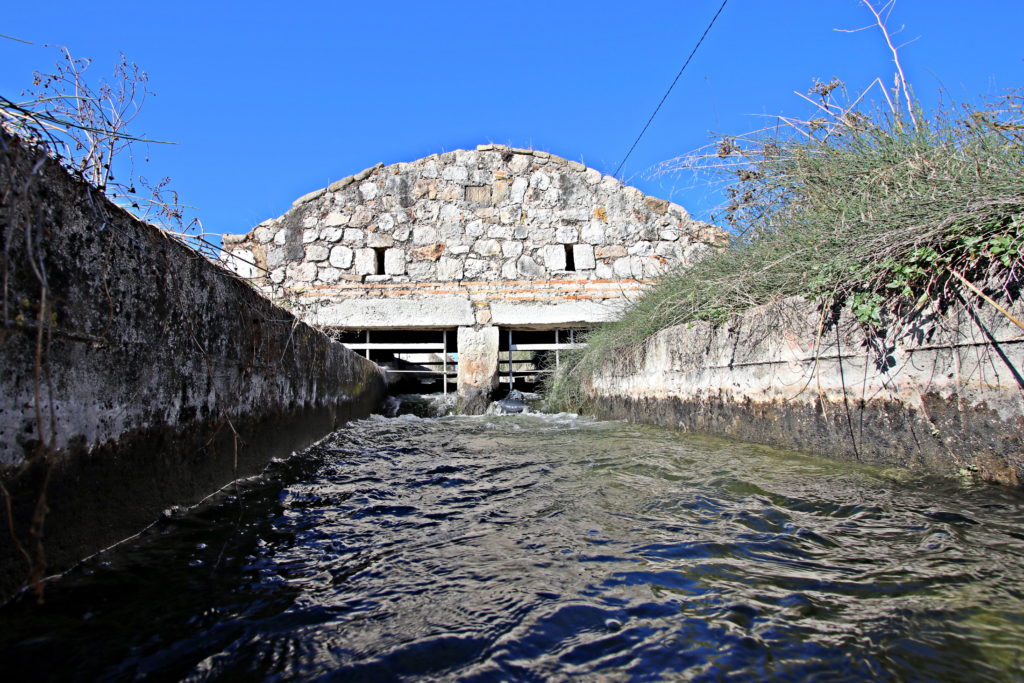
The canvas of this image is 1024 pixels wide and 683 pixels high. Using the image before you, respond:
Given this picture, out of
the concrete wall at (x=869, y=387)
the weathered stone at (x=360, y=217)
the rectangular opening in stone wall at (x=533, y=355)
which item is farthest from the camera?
the weathered stone at (x=360, y=217)

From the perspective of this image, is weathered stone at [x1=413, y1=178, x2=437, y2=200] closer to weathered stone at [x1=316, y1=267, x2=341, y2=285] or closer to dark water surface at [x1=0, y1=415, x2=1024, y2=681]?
weathered stone at [x1=316, y1=267, x2=341, y2=285]

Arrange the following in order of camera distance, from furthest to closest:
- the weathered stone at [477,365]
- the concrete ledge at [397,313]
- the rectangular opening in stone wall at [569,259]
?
the rectangular opening in stone wall at [569,259]
the concrete ledge at [397,313]
the weathered stone at [477,365]

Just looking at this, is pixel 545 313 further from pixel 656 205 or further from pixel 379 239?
pixel 379 239

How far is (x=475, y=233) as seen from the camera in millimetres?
9078

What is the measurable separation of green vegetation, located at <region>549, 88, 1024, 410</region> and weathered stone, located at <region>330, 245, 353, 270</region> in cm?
589

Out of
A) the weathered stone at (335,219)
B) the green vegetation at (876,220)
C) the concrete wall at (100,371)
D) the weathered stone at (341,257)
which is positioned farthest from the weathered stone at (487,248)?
the concrete wall at (100,371)

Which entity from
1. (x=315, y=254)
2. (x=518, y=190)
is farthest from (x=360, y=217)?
(x=518, y=190)

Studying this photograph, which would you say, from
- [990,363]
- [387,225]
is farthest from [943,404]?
[387,225]

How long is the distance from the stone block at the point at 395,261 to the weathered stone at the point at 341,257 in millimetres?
594

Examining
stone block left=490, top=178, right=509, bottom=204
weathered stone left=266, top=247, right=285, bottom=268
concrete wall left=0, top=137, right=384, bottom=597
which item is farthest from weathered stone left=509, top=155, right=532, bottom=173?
concrete wall left=0, top=137, right=384, bottom=597

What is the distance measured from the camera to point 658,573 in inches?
62.0

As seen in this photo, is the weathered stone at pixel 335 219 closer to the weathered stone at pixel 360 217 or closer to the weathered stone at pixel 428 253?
the weathered stone at pixel 360 217

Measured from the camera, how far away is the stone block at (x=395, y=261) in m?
8.89

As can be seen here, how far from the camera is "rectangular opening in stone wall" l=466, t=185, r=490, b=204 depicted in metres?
9.18
